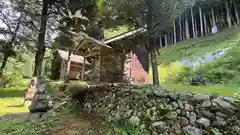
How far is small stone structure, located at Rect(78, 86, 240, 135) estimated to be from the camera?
3860 millimetres

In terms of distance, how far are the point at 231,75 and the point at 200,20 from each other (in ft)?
78.4

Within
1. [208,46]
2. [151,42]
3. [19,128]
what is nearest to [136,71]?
[151,42]

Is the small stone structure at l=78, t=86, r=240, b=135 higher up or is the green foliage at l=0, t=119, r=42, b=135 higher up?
the small stone structure at l=78, t=86, r=240, b=135

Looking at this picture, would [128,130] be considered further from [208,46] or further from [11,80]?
[11,80]

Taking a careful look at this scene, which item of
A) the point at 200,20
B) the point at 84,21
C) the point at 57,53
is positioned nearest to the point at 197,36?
the point at 200,20

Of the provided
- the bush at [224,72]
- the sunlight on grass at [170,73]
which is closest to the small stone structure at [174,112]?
the bush at [224,72]

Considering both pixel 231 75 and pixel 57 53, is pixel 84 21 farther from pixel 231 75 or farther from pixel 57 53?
pixel 231 75

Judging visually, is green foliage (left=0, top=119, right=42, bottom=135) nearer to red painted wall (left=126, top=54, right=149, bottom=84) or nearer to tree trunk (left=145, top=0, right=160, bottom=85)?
tree trunk (left=145, top=0, right=160, bottom=85)

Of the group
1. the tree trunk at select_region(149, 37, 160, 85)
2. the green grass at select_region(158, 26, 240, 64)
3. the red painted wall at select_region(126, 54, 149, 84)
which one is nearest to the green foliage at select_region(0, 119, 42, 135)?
the tree trunk at select_region(149, 37, 160, 85)

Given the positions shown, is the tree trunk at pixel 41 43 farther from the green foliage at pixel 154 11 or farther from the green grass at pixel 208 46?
the green grass at pixel 208 46

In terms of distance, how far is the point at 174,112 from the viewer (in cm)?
455

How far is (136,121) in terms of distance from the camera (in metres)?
5.06

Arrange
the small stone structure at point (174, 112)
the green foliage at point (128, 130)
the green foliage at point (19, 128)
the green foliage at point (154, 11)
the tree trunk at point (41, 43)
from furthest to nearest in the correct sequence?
the tree trunk at point (41, 43) → the green foliage at point (154, 11) → the green foliage at point (19, 128) → the green foliage at point (128, 130) → the small stone structure at point (174, 112)

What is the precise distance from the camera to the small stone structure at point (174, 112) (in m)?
3.86
